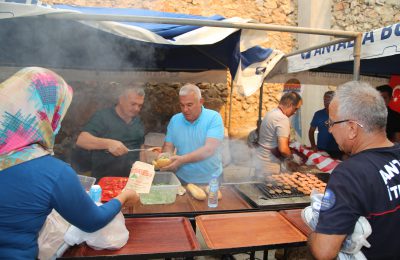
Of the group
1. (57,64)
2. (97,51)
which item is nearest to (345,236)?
(97,51)

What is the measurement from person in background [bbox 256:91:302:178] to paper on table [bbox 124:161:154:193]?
227cm

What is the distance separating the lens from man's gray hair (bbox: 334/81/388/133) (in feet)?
5.25

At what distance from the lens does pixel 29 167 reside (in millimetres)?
1378

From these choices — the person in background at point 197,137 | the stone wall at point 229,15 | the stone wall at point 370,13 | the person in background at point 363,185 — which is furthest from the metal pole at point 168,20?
the stone wall at point 370,13

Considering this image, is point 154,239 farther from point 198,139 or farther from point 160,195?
point 198,139

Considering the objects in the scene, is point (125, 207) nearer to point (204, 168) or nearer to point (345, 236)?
point (204, 168)

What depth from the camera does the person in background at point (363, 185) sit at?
1.51 meters

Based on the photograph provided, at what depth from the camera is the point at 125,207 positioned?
2.45 meters

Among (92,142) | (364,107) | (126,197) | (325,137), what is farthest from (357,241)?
(325,137)

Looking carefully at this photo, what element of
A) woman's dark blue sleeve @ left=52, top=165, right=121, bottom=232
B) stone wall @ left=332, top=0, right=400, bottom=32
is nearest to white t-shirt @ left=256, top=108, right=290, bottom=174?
woman's dark blue sleeve @ left=52, top=165, right=121, bottom=232

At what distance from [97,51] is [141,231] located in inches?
129

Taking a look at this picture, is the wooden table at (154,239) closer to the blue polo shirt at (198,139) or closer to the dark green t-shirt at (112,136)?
the blue polo shirt at (198,139)

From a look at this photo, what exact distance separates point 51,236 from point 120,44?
3255mm

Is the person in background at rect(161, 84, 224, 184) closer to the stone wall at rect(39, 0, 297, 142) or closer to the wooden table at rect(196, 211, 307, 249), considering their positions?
the wooden table at rect(196, 211, 307, 249)
